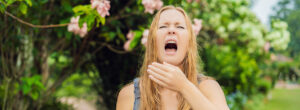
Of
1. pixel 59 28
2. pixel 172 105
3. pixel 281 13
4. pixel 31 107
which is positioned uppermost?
pixel 281 13

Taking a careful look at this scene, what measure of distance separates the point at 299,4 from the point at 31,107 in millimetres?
19028

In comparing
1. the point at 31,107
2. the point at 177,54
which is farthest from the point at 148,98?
the point at 31,107

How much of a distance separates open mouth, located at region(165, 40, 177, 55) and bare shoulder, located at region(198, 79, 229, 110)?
267 millimetres

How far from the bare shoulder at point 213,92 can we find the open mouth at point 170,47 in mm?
267

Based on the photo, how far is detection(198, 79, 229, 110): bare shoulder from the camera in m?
1.73

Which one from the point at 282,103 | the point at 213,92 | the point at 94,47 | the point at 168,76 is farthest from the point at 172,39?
the point at 282,103

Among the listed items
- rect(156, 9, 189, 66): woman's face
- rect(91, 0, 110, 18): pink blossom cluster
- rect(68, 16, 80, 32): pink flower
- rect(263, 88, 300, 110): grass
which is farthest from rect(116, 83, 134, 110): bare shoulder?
rect(263, 88, 300, 110): grass

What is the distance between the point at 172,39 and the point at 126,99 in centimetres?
46

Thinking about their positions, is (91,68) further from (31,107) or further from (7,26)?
(7,26)

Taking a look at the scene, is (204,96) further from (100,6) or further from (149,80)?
(100,6)

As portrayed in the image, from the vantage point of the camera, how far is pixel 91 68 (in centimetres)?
457

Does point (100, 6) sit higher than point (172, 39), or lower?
higher

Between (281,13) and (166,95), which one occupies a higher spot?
(281,13)

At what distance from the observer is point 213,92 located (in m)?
1.78
